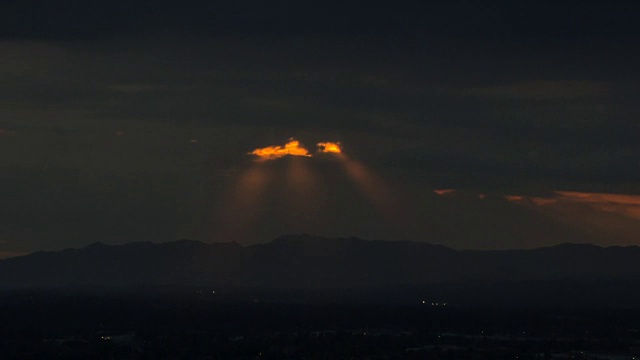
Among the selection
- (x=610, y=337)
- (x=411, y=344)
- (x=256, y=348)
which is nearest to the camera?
(x=256, y=348)

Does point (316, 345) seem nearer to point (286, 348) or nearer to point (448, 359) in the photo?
point (286, 348)

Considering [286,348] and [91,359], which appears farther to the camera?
[286,348]

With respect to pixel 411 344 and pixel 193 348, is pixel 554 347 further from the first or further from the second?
pixel 193 348

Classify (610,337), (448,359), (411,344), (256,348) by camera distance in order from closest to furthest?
1. (448,359)
2. (256,348)
3. (411,344)
4. (610,337)

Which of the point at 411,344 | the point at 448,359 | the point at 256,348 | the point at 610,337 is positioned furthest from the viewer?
the point at 610,337

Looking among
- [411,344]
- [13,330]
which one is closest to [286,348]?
[411,344]

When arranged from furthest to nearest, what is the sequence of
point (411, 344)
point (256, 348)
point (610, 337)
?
point (610, 337) → point (411, 344) → point (256, 348)

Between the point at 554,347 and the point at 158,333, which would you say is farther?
the point at 158,333

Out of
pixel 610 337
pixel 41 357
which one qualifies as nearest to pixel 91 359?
pixel 41 357
